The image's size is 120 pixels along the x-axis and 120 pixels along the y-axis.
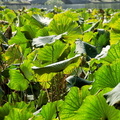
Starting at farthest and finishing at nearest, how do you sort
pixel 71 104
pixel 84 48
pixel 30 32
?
pixel 30 32
pixel 84 48
pixel 71 104

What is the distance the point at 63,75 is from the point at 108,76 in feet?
1.07

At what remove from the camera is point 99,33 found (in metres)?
1.24

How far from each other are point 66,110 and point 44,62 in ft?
0.80

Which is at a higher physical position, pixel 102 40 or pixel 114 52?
pixel 114 52

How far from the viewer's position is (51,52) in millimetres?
768

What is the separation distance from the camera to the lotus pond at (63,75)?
1.65 feet

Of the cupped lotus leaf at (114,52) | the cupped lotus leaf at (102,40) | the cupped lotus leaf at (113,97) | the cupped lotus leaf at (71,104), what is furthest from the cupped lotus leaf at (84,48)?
the cupped lotus leaf at (113,97)

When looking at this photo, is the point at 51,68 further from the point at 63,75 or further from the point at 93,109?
the point at 63,75

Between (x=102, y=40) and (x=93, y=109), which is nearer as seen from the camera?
(x=93, y=109)

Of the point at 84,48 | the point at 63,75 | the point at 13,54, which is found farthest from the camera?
the point at 13,54

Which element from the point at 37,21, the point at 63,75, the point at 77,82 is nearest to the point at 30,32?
the point at 37,21

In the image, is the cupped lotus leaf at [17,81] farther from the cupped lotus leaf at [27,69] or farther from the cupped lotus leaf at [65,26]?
the cupped lotus leaf at [65,26]

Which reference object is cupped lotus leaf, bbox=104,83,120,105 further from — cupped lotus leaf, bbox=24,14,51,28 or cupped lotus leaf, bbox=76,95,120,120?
cupped lotus leaf, bbox=24,14,51,28

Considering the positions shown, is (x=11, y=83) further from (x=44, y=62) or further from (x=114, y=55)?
(x=114, y=55)
